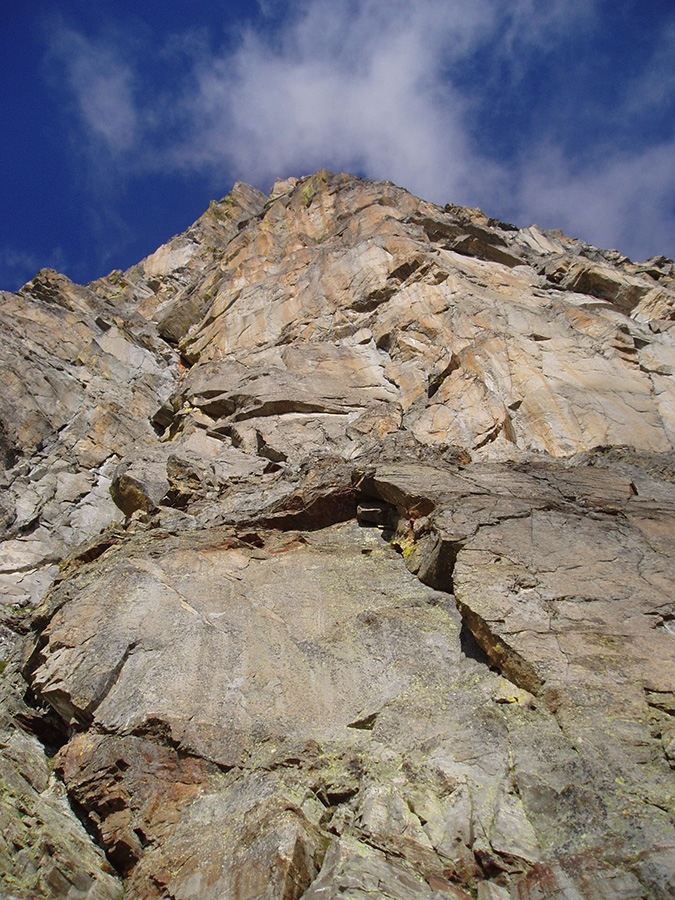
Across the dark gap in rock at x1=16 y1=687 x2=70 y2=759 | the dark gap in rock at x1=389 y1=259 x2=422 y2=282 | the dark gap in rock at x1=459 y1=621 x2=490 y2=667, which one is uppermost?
the dark gap in rock at x1=389 y1=259 x2=422 y2=282

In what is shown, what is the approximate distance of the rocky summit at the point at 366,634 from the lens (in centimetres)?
749

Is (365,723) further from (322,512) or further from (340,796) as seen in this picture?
(322,512)

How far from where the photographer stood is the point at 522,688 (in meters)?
9.27

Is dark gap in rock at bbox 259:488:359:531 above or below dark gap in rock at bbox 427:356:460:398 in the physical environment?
below

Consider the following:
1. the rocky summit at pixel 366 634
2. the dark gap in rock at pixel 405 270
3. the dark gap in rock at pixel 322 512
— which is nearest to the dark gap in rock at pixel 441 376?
the rocky summit at pixel 366 634

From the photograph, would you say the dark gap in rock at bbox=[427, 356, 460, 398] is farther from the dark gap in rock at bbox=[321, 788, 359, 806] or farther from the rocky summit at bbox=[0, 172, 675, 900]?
the dark gap in rock at bbox=[321, 788, 359, 806]

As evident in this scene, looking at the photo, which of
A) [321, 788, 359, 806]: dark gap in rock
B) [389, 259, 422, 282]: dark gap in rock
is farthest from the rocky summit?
[389, 259, 422, 282]: dark gap in rock

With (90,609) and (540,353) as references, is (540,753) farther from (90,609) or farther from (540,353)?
(540,353)

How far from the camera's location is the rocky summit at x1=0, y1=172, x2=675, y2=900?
7.49m

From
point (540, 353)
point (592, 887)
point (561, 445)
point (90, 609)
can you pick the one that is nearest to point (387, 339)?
point (540, 353)

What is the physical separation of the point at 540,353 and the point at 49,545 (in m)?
18.7

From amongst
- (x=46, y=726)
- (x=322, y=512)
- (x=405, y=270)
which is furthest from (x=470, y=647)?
(x=405, y=270)

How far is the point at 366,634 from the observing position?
11102 mm

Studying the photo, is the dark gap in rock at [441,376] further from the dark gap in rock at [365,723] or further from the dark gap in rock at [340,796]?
the dark gap in rock at [340,796]
